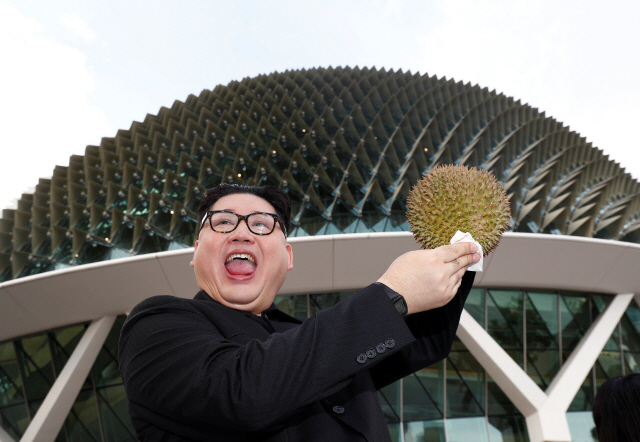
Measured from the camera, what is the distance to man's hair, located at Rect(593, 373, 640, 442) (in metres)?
3.10

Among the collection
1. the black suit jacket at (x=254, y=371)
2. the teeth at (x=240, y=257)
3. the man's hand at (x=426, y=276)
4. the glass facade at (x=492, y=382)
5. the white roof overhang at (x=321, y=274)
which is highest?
the teeth at (x=240, y=257)

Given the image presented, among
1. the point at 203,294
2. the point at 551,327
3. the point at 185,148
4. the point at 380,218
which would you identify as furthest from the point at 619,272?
the point at 185,148

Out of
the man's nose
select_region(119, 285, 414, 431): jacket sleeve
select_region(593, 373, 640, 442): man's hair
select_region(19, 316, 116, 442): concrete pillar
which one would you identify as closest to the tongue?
the man's nose

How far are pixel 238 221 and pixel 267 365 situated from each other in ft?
3.42

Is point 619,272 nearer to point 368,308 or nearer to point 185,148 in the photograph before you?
point 368,308

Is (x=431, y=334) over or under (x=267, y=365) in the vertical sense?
under

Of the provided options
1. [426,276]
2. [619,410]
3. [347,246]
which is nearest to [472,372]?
[347,246]

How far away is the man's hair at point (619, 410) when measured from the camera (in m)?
3.10

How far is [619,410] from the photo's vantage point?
10.3 ft

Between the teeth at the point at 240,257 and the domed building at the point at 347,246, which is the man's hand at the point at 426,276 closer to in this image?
the teeth at the point at 240,257

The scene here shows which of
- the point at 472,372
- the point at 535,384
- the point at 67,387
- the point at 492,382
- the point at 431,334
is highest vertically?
the point at 431,334

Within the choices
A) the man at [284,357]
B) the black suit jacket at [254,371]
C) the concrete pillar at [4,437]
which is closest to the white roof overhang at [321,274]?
the concrete pillar at [4,437]

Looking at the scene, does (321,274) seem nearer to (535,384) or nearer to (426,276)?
(535,384)

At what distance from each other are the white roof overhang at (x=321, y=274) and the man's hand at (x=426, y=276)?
9359 millimetres
